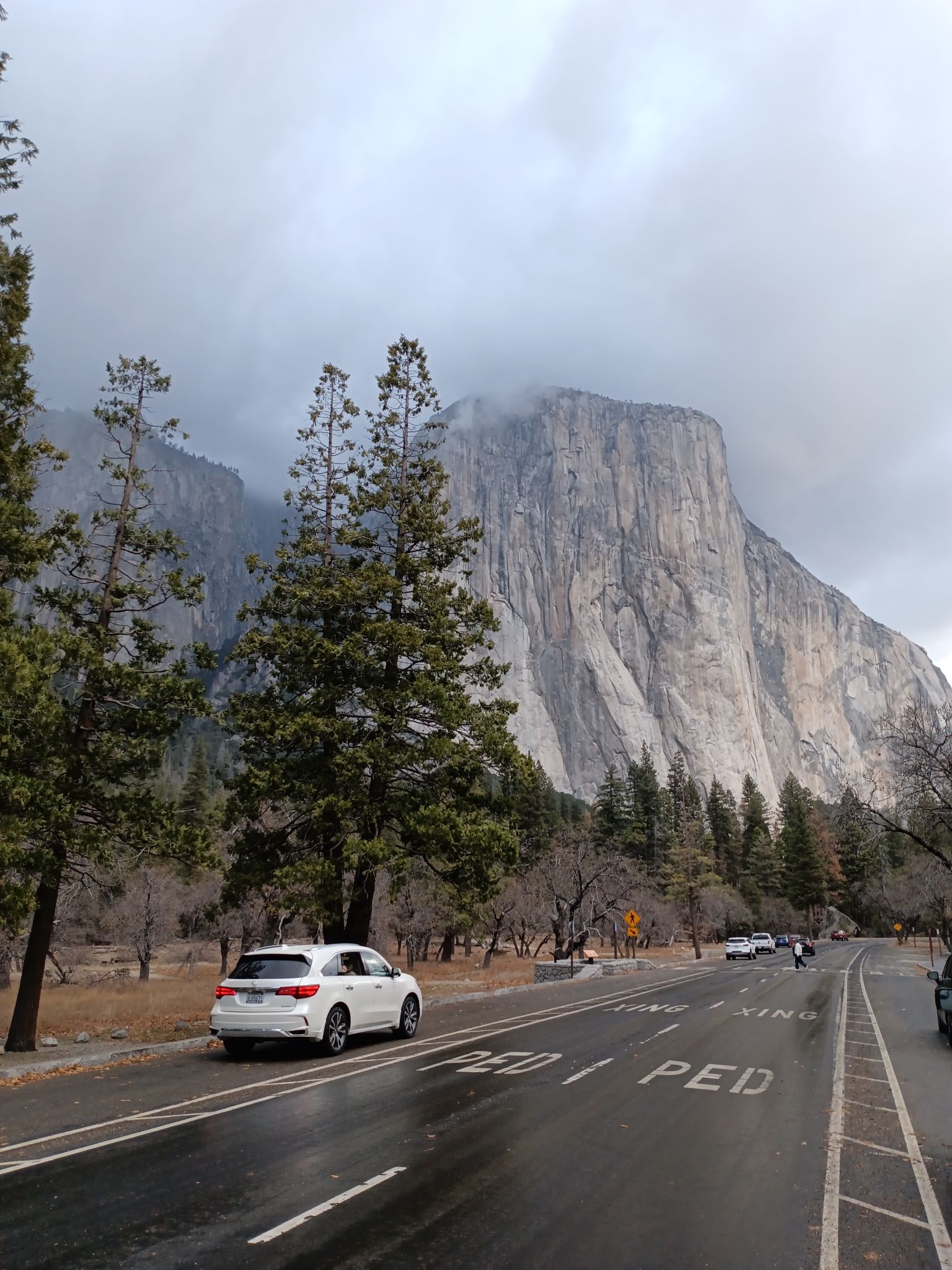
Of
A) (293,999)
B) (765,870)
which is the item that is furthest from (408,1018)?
(765,870)

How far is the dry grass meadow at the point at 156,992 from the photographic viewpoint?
18672mm

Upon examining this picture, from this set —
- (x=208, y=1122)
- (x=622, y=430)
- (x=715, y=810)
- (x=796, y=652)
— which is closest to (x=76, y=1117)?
(x=208, y=1122)

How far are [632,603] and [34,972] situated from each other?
506 ft

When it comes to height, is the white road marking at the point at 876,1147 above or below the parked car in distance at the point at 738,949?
above

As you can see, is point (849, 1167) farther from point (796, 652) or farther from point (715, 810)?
point (796, 652)

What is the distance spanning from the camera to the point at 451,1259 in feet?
15.5

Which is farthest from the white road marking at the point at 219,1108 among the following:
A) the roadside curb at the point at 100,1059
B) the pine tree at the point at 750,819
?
the pine tree at the point at 750,819

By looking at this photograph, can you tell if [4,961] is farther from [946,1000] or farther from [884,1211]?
[884,1211]

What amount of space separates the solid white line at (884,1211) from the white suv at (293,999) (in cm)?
788

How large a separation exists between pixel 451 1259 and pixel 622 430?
18299 centimetres

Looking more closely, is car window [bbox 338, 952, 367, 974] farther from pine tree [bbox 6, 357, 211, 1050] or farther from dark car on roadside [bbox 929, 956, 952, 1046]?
dark car on roadside [bbox 929, 956, 952, 1046]

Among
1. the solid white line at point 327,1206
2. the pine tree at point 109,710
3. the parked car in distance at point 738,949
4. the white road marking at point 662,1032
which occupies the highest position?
the pine tree at point 109,710

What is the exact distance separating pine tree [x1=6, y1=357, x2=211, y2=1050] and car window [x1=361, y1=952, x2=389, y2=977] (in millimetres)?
3571

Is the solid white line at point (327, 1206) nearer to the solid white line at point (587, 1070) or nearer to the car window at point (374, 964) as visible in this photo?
the solid white line at point (587, 1070)
